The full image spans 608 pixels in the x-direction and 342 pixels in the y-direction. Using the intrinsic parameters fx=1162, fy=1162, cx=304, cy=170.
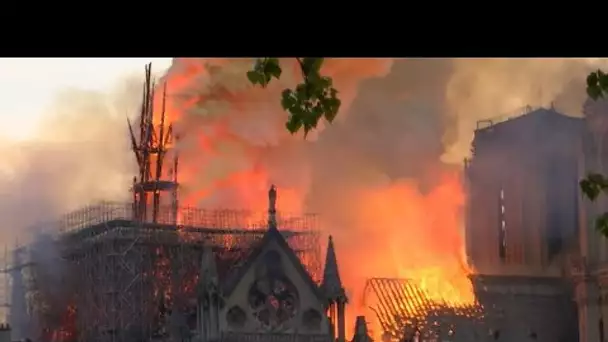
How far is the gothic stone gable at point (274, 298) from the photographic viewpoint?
37062mm

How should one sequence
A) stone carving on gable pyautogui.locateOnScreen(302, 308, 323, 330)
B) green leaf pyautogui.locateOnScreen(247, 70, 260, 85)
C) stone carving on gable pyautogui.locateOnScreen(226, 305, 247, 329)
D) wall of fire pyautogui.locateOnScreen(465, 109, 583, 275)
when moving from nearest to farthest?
1. green leaf pyautogui.locateOnScreen(247, 70, 260, 85)
2. stone carving on gable pyautogui.locateOnScreen(226, 305, 247, 329)
3. stone carving on gable pyautogui.locateOnScreen(302, 308, 323, 330)
4. wall of fire pyautogui.locateOnScreen(465, 109, 583, 275)

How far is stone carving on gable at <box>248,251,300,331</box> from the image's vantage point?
37281mm

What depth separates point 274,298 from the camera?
37656mm

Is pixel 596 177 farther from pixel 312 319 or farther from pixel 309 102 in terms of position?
pixel 312 319

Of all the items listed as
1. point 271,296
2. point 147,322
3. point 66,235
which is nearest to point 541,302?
point 271,296

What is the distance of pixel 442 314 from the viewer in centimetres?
3941

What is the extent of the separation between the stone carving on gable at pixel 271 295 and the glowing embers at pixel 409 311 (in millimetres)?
4048

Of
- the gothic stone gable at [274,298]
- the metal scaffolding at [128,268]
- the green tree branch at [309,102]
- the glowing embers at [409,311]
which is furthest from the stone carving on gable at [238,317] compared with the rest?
the green tree branch at [309,102]

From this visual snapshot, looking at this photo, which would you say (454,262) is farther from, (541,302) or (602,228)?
(602,228)

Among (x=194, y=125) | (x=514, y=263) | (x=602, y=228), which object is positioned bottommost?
(x=602, y=228)

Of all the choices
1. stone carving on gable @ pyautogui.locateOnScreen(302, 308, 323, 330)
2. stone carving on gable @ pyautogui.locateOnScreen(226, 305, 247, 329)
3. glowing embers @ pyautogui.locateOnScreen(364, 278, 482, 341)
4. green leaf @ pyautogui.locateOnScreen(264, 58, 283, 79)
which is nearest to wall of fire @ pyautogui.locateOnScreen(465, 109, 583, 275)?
glowing embers @ pyautogui.locateOnScreen(364, 278, 482, 341)

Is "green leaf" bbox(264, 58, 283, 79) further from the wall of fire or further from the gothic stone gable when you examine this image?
the wall of fire

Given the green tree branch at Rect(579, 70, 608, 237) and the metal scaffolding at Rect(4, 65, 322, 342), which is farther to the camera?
the metal scaffolding at Rect(4, 65, 322, 342)
